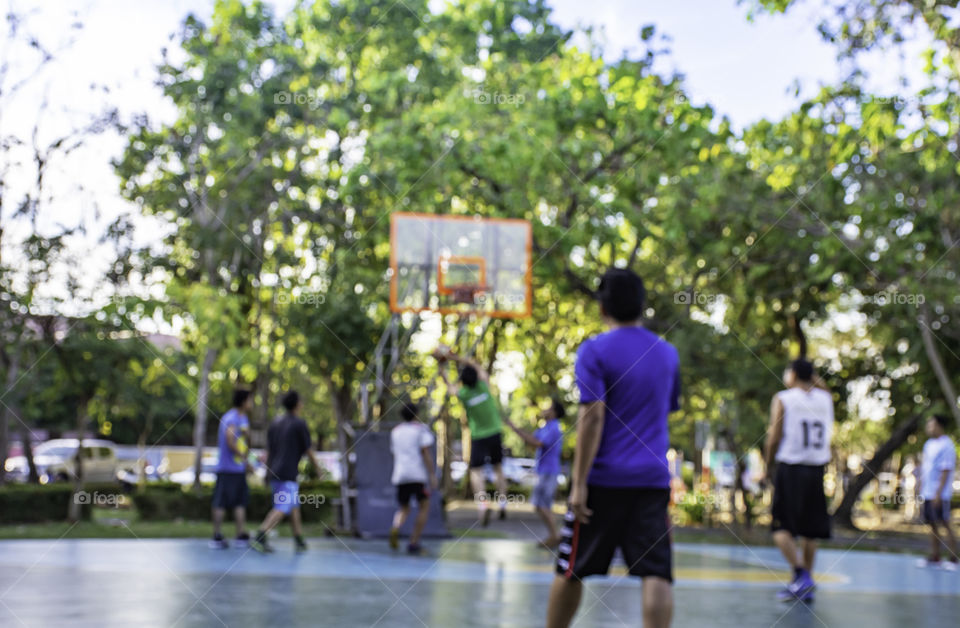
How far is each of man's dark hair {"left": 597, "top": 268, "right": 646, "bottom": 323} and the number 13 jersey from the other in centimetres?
365

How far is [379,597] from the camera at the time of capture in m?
7.71

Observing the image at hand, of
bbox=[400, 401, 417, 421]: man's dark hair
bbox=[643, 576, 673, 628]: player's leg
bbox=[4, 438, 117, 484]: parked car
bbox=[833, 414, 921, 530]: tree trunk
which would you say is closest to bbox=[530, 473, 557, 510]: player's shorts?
bbox=[400, 401, 417, 421]: man's dark hair

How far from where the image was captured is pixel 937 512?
11.7 metres

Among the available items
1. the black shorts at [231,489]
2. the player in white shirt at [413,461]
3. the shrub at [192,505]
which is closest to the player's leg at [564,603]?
the player in white shirt at [413,461]

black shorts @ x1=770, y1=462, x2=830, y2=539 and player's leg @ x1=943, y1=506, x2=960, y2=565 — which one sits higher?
black shorts @ x1=770, y1=462, x2=830, y2=539

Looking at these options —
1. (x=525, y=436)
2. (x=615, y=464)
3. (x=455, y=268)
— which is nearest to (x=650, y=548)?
(x=615, y=464)

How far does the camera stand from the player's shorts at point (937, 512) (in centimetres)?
1170

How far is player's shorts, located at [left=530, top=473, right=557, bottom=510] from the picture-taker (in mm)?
12219

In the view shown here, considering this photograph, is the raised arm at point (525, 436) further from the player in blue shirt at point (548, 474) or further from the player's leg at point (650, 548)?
the player's leg at point (650, 548)

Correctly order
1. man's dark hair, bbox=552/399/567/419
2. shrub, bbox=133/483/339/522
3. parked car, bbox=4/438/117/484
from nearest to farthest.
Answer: man's dark hair, bbox=552/399/567/419
shrub, bbox=133/483/339/522
parked car, bbox=4/438/117/484

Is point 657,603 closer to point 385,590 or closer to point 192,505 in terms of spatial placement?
point 385,590

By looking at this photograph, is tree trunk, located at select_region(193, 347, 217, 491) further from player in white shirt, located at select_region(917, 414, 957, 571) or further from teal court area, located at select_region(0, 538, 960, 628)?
player in white shirt, located at select_region(917, 414, 957, 571)

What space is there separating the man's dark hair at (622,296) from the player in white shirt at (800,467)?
360cm

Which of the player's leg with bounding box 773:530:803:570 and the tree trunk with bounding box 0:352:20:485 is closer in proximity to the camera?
the player's leg with bounding box 773:530:803:570
